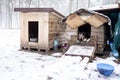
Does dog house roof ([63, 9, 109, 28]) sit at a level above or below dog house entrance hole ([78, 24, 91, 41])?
above

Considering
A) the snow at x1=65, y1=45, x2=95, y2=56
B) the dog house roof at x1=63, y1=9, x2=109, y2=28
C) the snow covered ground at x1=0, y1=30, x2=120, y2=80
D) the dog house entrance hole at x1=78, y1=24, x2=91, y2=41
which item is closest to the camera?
the snow covered ground at x1=0, y1=30, x2=120, y2=80

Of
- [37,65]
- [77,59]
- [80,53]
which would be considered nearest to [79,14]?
[80,53]

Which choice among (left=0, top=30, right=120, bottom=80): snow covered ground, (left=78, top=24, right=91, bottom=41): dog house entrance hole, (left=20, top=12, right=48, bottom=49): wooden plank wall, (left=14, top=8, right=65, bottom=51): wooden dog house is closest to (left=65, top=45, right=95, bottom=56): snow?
(left=0, top=30, right=120, bottom=80): snow covered ground

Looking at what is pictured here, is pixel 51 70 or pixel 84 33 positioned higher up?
pixel 84 33

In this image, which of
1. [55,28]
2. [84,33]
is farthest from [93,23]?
[55,28]

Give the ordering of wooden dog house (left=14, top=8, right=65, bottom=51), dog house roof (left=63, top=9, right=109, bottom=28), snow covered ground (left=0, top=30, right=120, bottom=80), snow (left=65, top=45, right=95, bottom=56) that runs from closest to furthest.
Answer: snow covered ground (left=0, top=30, right=120, bottom=80), snow (left=65, top=45, right=95, bottom=56), dog house roof (left=63, top=9, right=109, bottom=28), wooden dog house (left=14, top=8, right=65, bottom=51)

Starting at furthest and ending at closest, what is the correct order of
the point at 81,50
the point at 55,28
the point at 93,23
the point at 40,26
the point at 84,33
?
the point at 55,28 < the point at 84,33 < the point at 40,26 < the point at 93,23 < the point at 81,50

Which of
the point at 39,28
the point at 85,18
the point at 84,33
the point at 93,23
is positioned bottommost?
the point at 84,33

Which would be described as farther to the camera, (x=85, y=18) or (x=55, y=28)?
(x=55, y=28)

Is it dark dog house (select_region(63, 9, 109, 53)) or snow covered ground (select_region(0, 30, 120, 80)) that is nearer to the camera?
snow covered ground (select_region(0, 30, 120, 80))

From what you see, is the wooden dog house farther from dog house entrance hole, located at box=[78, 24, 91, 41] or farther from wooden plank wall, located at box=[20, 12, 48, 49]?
dog house entrance hole, located at box=[78, 24, 91, 41]

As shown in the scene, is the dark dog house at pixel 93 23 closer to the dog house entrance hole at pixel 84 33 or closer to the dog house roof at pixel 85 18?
the dog house roof at pixel 85 18

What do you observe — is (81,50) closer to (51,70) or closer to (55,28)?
(51,70)

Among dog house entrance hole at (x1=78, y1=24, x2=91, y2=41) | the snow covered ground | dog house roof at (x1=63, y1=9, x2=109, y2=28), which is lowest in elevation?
the snow covered ground
